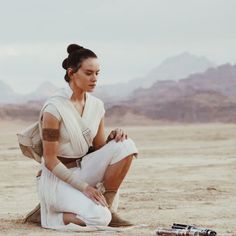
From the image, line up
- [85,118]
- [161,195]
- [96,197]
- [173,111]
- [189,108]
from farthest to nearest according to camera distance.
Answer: [189,108]
[173,111]
[161,195]
[85,118]
[96,197]

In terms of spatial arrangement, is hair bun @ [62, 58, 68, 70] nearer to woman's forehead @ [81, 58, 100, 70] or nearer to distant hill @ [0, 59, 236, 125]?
woman's forehead @ [81, 58, 100, 70]

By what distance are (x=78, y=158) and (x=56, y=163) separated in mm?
308

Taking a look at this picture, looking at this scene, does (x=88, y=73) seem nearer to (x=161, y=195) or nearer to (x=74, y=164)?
(x=74, y=164)

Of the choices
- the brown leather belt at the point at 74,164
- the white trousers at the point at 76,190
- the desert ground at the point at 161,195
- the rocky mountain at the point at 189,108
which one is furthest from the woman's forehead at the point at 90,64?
the rocky mountain at the point at 189,108

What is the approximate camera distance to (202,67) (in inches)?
6816

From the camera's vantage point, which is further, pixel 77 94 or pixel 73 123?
pixel 77 94

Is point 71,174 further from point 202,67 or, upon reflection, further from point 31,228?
point 202,67

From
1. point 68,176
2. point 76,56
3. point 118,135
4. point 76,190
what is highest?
point 76,56

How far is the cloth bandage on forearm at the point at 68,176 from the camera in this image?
574cm

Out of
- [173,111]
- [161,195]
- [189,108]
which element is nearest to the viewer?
[161,195]

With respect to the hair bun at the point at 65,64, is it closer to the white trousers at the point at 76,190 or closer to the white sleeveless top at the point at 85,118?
the white sleeveless top at the point at 85,118

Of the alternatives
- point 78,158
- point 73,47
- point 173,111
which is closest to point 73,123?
point 78,158

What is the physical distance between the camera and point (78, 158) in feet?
19.7

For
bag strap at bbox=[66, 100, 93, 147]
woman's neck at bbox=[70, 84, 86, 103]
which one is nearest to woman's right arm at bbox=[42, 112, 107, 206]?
bag strap at bbox=[66, 100, 93, 147]
